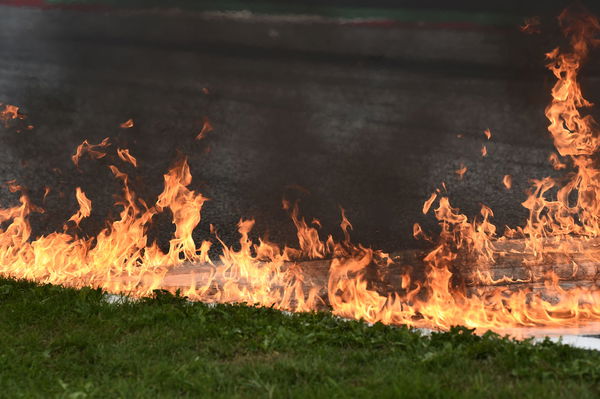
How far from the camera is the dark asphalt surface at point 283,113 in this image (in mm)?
7594

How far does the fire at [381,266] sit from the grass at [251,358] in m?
0.53

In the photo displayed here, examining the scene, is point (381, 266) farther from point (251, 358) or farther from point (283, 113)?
point (283, 113)

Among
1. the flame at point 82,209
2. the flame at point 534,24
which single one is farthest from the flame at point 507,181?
the flame at point 82,209

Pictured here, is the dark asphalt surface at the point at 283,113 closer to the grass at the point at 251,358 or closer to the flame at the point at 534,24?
the flame at the point at 534,24

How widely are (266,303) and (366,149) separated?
13.1ft

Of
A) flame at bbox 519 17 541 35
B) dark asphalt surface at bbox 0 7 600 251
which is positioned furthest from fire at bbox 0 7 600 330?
flame at bbox 519 17 541 35

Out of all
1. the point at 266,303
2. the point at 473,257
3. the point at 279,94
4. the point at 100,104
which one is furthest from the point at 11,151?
the point at 473,257

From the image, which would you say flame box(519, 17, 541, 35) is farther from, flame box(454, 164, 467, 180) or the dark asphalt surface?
flame box(454, 164, 467, 180)

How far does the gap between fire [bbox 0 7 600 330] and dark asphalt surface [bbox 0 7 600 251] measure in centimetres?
63

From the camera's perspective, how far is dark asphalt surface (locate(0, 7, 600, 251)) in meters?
7.59

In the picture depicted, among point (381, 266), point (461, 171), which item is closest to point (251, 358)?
point (381, 266)

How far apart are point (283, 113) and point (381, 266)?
4876 mm

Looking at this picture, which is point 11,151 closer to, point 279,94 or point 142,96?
point 142,96

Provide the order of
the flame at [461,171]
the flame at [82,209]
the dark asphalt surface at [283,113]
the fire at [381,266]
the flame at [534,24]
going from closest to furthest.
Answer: the fire at [381,266] → the flame at [82,209] → the dark asphalt surface at [283,113] → the flame at [461,171] → the flame at [534,24]
